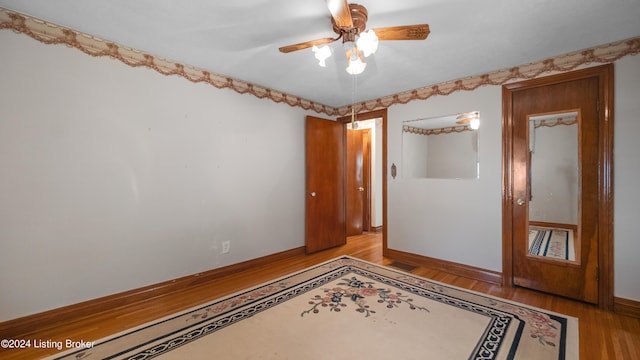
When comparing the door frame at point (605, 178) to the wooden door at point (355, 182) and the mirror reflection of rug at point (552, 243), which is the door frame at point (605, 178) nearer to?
the mirror reflection of rug at point (552, 243)

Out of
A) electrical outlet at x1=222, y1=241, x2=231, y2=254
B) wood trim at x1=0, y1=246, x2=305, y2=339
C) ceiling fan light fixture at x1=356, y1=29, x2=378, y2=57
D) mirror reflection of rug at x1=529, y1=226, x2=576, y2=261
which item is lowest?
wood trim at x1=0, y1=246, x2=305, y2=339

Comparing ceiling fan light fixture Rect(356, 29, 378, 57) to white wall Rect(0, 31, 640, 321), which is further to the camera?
white wall Rect(0, 31, 640, 321)

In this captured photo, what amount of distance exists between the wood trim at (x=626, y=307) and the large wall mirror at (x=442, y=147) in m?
1.58

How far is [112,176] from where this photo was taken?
7.81 ft

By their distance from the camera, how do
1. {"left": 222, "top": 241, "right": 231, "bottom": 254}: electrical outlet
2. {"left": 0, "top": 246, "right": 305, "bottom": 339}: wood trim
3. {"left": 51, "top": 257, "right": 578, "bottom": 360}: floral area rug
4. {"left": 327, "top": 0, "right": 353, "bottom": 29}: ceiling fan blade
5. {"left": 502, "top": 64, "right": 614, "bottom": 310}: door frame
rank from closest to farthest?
1. {"left": 327, "top": 0, "right": 353, "bottom": 29}: ceiling fan blade
2. {"left": 51, "top": 257, "right": 578, "bottom": 360}: floral area rug
3. {"left": 0, "top": 246, "right": 305, "bottom": 339}: wood trim
4. {"left": 502, "top": 64, "right": 614, "bottom": 310}: door frame
5. {"left": 222, "top": 241, "right": 231, "bottom": 254}: electrical outlet

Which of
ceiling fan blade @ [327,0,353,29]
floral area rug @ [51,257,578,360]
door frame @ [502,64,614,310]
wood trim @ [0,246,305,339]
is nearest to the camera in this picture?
ceiling fan blade @ [327,0,353,29]

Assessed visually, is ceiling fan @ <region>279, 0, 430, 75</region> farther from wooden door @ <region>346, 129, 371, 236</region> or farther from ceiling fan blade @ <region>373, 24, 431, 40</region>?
wooden door @ <region>346, 129, 371, 236</region>

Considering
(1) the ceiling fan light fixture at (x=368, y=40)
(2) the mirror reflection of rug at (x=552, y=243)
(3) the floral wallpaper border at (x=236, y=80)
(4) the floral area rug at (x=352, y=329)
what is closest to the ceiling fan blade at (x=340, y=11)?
(1) the ceiling fan light fixture at (x=368, y=40)

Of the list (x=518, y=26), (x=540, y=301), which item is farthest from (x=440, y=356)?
(x=518, y=26)

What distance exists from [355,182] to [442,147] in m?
2.29

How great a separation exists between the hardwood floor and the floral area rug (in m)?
0.13

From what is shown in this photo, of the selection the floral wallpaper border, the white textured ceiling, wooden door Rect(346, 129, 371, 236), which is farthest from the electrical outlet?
wooden door Rect(346, 129, 371, 236)

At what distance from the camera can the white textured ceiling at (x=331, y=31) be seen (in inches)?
72.0

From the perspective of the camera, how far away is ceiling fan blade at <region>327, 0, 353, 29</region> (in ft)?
4.67
